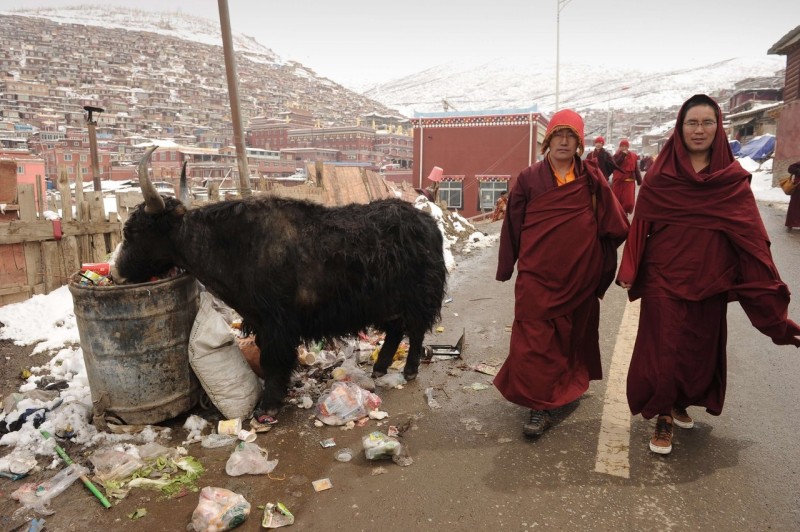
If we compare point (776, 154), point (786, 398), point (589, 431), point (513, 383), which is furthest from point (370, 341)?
point (776, 154)

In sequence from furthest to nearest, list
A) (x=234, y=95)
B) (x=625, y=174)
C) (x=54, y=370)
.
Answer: (x=625, y=174) → (x=234, y=95) → (x=54, y=370)

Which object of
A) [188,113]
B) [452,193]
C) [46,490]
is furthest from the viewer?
[188,113]

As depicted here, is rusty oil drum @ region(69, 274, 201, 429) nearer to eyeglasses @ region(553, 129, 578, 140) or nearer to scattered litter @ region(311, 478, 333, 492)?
scattered litter @ region(311, 478, 333, 492)

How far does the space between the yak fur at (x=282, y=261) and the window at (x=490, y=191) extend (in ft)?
69.5

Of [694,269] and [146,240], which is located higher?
[146,240]

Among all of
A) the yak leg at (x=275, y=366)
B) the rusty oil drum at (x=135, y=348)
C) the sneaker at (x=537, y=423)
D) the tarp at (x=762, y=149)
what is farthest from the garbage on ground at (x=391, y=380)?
the tarp at (x=762, y=149)

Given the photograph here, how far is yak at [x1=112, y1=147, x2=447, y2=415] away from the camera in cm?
316

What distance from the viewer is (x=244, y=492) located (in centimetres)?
244

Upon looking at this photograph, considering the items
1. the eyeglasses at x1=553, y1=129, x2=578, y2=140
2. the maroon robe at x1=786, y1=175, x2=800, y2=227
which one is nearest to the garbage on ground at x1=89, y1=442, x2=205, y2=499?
the eyeglasses at x1=553, y1=129, x2=578, y2=140

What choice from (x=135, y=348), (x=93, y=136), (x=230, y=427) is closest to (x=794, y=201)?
(x=230, y=427)

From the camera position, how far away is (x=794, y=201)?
9.80 metres

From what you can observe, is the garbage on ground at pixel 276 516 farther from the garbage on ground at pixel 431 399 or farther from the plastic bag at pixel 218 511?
the garbage on ground at pixel 431 399

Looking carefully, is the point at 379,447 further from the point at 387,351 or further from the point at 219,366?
the point at 387,351

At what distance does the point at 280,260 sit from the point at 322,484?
135 centimetres
